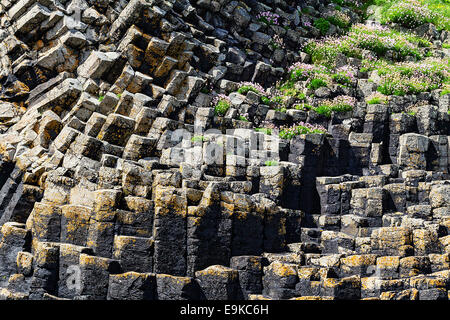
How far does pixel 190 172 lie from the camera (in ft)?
73.3

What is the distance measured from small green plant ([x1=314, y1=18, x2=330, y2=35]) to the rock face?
7.64 ft

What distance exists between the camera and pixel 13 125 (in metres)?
25.3

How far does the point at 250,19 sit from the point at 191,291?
1692 centimetres

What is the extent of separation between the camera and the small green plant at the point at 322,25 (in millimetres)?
34225

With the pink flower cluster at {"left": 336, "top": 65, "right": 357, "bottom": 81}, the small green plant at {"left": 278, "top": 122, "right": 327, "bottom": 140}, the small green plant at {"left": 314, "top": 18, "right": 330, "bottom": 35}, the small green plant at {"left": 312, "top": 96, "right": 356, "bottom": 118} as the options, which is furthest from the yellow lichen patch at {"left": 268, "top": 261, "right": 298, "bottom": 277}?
the small green plant at {"left": 314, "top": 18, "right": 330, "bottom": 35}

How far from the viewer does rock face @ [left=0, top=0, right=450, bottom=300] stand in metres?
19.2

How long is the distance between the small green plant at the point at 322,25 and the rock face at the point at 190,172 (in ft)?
7.64

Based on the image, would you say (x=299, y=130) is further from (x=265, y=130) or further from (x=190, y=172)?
(x=190, y=172)

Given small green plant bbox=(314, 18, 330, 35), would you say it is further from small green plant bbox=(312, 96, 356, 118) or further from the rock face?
small green plant bbox=(312, 96, 356, 118)

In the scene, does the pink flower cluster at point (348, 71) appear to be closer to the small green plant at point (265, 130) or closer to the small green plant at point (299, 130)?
the small green plant at point (299, 130)

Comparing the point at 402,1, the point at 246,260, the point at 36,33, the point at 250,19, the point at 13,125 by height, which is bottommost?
the point at 246,260
